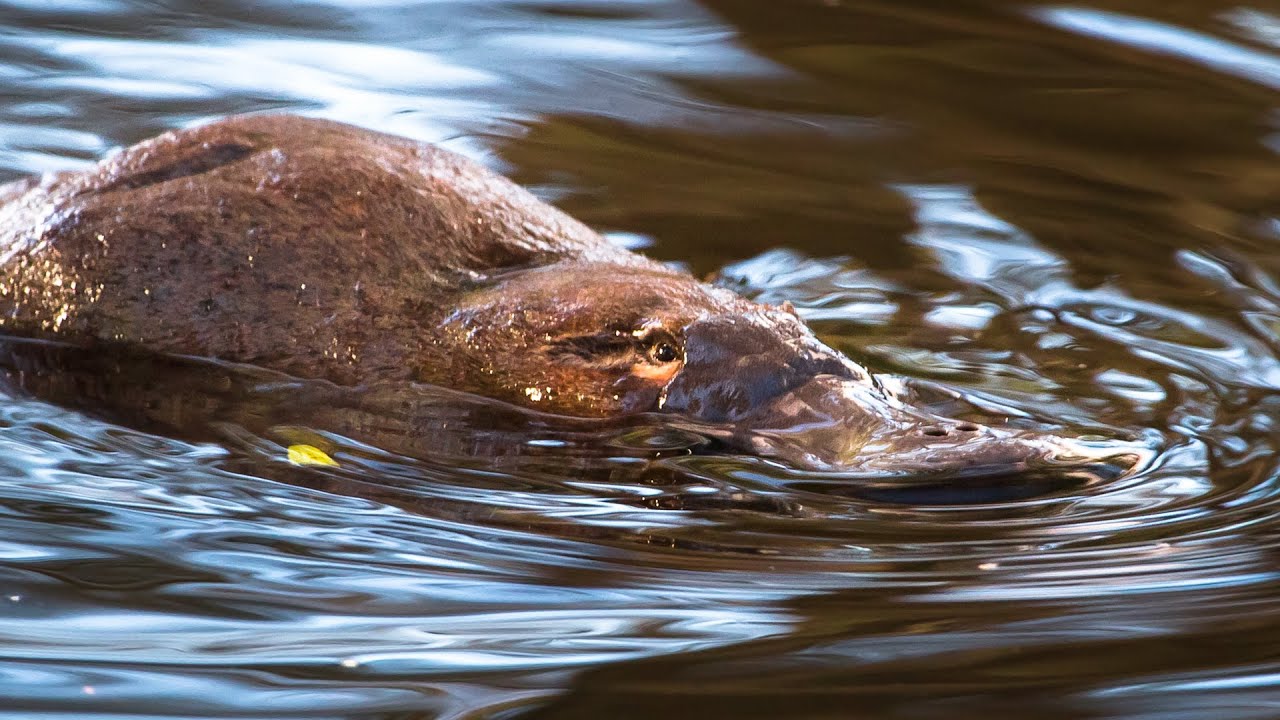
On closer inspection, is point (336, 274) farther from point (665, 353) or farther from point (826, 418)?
point (826, 418)

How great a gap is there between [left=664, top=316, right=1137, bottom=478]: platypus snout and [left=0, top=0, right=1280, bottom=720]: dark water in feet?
0.27

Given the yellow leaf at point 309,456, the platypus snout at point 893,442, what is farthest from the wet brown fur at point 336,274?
the yellow leaf at point 309,456

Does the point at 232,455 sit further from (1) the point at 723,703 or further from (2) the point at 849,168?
(2) the point at 849,168

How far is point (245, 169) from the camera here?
423 centimetres

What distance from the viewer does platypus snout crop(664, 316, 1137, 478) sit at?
3.30m

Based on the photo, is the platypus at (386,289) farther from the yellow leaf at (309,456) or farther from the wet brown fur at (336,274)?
the yellow leaf at (309,456)

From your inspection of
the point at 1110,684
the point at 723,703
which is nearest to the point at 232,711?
the point at 723,703

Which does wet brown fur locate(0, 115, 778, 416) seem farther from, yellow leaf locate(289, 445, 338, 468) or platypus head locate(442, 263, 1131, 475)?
yellow leaf locate(289, 445, 338, 468)

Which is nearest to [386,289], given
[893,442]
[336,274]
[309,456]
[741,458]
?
[336,274]

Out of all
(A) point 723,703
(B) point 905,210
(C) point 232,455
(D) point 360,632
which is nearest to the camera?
(A) point 723,703

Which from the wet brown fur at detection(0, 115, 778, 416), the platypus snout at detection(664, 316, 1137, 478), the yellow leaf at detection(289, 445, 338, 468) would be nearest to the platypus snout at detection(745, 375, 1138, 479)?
the platypus snout at detection(664, 316, 1137, 478)

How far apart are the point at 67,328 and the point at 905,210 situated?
→ 9.35 feet

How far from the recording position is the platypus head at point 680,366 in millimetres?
3520

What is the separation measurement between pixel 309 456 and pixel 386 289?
0.69 metres
